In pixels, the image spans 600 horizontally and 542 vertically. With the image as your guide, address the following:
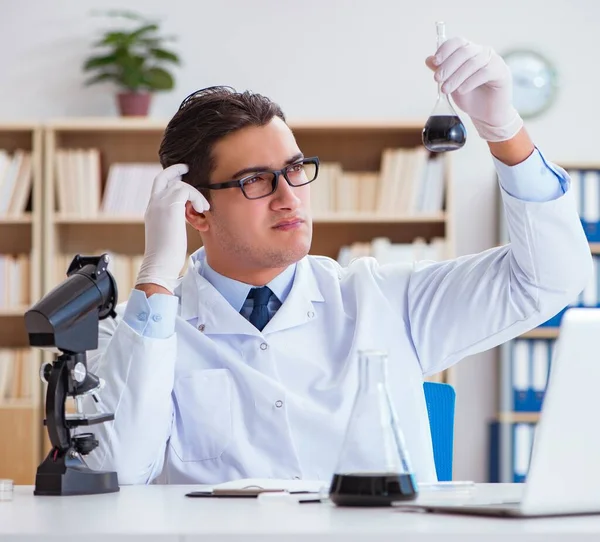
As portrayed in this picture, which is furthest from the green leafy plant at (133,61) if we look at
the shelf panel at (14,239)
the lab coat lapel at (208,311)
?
the lab coat lapel at (208,311)

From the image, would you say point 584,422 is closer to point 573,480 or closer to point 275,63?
point 573,480

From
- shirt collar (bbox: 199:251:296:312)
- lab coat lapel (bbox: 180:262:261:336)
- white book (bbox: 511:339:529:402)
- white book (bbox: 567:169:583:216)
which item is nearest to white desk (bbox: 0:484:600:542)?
lab coat lapel (bbox: 180:262:261:336)

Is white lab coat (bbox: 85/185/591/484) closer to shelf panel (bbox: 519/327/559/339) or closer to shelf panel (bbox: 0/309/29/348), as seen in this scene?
shelf panel (bbox: 519/327/559/339)

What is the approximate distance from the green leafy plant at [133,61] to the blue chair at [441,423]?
2.65 meters

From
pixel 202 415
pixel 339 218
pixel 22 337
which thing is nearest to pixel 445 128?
pixel 202 415

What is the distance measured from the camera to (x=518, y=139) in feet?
5.32

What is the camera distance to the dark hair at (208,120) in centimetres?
200

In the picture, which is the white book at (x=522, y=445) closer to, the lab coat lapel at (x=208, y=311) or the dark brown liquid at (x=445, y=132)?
the lab coat lapel at (x=208, y=311)

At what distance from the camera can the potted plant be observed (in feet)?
13.5

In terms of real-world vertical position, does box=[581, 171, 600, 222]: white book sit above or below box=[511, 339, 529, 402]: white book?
above

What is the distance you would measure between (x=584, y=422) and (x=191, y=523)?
0.36m

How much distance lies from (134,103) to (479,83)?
2782mm

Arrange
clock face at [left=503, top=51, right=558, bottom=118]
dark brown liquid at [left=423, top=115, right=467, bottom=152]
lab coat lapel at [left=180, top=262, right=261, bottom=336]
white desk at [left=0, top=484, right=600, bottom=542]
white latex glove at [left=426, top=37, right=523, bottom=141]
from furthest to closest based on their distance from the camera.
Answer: clock face at [left=503, top=51, right=558, bottom=118]
lab coat lapel at [left=180, top=262, right=261, bottom=336]
dark brown liquid at [left=423, top=115, right=467, bottom=152]
white latex glove at [left=426, top=37, right=523, bottom=141]
white desk at [left=0, top=484, right=600, bottom=542]

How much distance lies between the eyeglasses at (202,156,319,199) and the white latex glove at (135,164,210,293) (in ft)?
0.32
